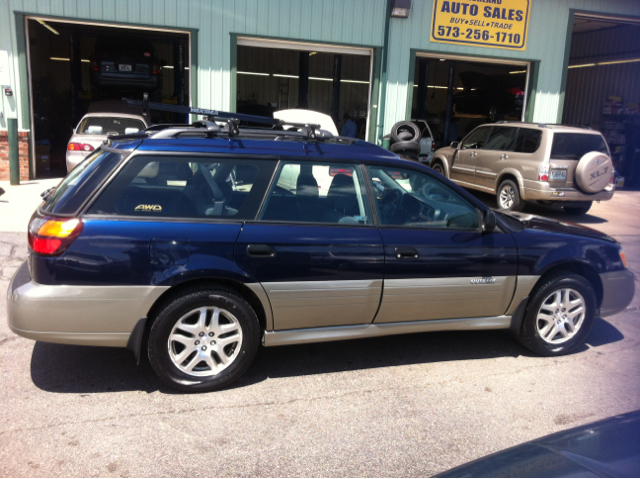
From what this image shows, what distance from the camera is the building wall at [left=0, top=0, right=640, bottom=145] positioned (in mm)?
11953

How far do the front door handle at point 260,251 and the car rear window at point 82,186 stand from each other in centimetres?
103

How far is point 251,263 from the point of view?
380cm

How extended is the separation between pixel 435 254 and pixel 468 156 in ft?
31.2

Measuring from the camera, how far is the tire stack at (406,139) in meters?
10.3

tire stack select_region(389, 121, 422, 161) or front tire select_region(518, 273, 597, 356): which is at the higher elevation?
tire stack select_region(389, 121, 422, 161)

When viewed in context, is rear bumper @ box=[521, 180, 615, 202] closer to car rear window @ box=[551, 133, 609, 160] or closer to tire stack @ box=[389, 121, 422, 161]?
car rear window @ box=[551, 133, 609, 160]

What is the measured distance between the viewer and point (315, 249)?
3932mm

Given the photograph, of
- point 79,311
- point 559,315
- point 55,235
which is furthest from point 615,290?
point 55,235

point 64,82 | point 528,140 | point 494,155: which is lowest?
point 494,155

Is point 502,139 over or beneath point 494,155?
over

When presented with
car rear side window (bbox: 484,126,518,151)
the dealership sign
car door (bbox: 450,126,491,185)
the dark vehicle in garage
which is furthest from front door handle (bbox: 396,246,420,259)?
the dark vehicle in garage

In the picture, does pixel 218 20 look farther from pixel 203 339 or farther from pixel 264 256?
pixel 203 339

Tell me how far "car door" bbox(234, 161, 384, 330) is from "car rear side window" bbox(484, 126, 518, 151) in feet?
28.1

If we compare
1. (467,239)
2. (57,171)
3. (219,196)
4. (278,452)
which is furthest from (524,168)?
(57,171)
